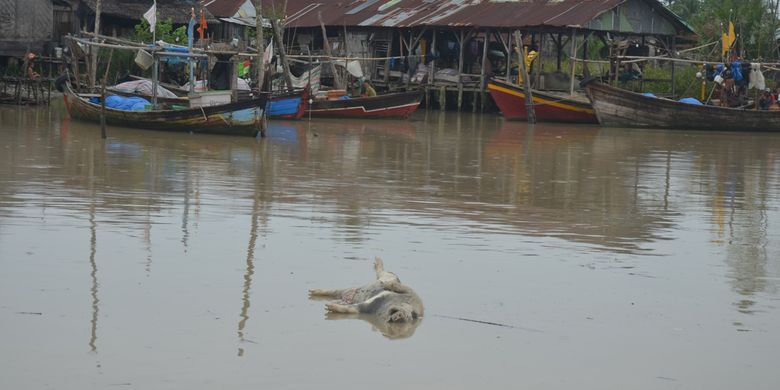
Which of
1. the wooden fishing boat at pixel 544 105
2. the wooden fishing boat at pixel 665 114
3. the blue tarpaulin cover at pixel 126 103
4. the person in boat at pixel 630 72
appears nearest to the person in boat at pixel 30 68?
the blue tarpaulin cover at pixel 126 103

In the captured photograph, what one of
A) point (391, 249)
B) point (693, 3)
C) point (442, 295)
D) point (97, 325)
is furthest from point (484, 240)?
point (693, 3)

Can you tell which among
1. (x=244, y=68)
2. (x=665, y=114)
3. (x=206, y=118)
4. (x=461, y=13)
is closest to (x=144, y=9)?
(x=244, y=68)

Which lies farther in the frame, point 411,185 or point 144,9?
point 144,9

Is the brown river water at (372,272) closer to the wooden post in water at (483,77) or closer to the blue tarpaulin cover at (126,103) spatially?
the blue tarpaulin cover at (126,103)

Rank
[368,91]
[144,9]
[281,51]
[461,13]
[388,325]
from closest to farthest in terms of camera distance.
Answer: [388,325], [281,51], [368,91], [461,13], [144,9]

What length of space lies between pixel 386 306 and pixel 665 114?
18803 millimetres

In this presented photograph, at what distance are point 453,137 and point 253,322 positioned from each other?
14.9 m

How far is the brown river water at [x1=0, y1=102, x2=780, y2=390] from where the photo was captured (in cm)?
568

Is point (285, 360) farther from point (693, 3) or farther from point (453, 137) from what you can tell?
point (693, 3)

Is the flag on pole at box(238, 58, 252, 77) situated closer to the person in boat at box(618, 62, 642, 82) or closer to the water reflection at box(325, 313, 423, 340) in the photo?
the person in boat at box(618, 62, 642, 82)

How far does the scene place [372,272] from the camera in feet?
25.5

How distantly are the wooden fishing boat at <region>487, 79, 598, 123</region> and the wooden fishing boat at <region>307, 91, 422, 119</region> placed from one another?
189 centimetres

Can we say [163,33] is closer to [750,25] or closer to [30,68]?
[30,68]

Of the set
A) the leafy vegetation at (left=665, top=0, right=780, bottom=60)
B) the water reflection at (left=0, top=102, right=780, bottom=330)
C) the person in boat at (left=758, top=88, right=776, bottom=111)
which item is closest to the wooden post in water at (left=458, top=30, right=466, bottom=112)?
the leafy vegetation at (left=665, top=0, right=780, bottom=60)
